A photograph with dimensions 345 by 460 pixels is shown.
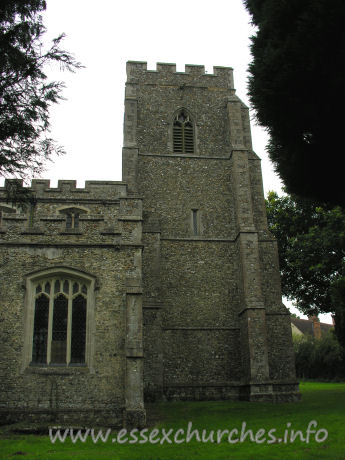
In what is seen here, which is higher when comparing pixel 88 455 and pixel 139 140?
pixel 139 140

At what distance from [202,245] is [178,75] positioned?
31.5 ft

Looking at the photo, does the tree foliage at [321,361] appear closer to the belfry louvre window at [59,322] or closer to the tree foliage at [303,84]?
the belfry louvre window at [59,322]

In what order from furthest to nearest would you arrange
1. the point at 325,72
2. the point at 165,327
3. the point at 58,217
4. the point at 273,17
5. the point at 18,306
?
the point at 165,327, the point at 58,217, the point at 18,306, the point at 273,17, the point at 325,72

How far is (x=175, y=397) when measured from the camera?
17.0 meters

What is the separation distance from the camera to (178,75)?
2391cm

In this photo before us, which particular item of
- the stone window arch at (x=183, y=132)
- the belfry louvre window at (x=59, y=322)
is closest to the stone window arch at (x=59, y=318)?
the belfry louvre window at (x=59, y=322)

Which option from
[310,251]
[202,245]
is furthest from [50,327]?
[310,251]

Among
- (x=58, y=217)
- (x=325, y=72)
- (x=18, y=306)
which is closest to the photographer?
(x=325, y=72)

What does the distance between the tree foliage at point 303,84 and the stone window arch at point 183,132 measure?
46.5ft

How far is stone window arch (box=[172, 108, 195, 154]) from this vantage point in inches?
878

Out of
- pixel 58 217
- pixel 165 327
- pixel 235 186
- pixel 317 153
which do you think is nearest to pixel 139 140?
pixel 235 186

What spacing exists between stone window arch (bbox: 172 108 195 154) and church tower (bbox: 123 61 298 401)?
50mm

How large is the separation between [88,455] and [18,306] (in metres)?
4.91

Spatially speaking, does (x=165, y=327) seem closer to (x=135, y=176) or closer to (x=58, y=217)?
(x=135, y=176)
